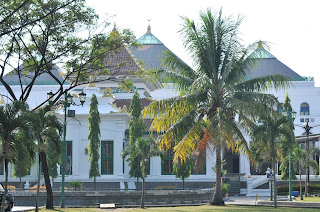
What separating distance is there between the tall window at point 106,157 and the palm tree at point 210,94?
1388 centimetres

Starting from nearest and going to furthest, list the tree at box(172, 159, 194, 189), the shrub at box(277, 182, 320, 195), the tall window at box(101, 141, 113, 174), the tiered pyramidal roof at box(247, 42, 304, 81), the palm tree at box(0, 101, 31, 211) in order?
the palm tree at box(0, 101, 31, 211), the tree at box(172, 159, 194, 189), the tall window at box(101, 141, 113, 174), the shrub at box(277, 182, 320, 195), the tiered pyramidal roof at box(247, 42, 304, 81)

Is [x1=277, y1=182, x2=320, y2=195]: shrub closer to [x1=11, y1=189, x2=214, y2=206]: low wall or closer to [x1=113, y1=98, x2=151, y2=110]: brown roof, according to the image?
[x1=113, y1=98, x2=151, y2=110]: brown roof

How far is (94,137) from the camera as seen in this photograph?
140 ft

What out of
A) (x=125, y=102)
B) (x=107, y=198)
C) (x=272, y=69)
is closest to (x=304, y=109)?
(x=272, y=69)

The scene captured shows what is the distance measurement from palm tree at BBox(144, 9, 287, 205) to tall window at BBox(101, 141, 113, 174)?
45.5 feet

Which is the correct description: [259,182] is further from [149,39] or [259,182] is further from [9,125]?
[9,125]

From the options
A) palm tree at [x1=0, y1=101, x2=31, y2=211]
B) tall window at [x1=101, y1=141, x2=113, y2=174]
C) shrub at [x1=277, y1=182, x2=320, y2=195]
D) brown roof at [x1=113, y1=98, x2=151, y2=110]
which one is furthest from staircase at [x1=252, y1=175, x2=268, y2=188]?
palm tree at [x1=0, y1=101, x2=31, y2=211]

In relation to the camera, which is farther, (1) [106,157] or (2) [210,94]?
(1) [106,157]

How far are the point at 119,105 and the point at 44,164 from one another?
20337 millimetres

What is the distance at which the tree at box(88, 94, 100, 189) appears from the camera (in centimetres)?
4244

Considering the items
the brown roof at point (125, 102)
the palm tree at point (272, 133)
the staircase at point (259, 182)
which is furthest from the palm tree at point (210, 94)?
the staircase at point (259, 182)

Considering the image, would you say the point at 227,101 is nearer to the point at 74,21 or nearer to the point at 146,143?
the point at 146,143

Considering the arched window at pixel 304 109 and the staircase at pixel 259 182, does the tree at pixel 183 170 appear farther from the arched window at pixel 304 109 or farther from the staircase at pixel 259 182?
the arched window at pixel 304 109

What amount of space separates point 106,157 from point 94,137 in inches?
121
